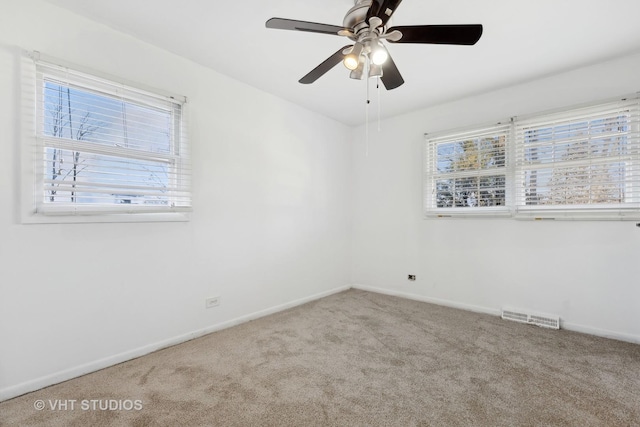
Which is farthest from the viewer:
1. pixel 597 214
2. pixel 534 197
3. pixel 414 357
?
pixel 534 197

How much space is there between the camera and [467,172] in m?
3.49

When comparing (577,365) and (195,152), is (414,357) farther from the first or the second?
(195,152)

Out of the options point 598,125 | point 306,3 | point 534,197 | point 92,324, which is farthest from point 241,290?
point 598,125

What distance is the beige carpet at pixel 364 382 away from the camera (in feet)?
5.35

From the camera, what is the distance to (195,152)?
107 inches

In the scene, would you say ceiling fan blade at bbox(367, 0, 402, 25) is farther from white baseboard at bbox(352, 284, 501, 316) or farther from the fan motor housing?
white baseboard at bbox(352, 284, 501, 316)

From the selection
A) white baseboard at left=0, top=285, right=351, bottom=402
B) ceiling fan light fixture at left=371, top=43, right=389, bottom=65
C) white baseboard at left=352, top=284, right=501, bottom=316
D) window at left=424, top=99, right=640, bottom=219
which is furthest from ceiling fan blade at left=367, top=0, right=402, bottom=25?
white baseboard at left=352, top=284, right=501, bottom=316

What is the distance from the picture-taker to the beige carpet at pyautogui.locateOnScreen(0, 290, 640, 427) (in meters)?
1.63

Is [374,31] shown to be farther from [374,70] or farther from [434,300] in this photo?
[434,300]

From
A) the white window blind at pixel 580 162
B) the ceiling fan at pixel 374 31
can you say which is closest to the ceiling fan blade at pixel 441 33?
the ceiling fan at pixel 374 31

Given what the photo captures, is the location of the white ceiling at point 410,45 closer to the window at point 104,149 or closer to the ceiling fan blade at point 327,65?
the ceiling fan blade at point 327,65

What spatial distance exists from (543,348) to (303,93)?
341cm

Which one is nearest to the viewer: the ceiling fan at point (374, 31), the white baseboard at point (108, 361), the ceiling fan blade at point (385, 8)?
the ceiling fan blade at point (385, 8)

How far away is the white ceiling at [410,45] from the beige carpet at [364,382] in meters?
2.53
